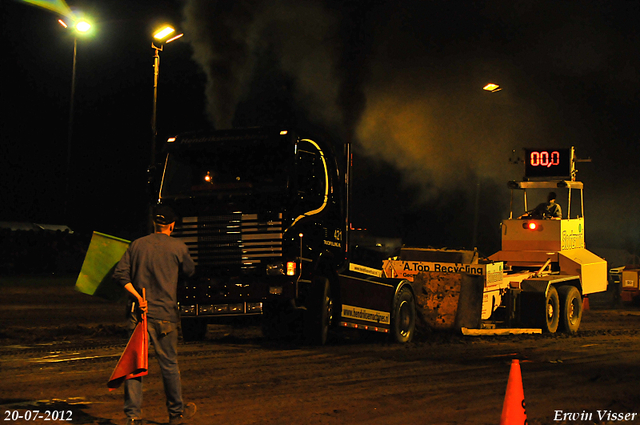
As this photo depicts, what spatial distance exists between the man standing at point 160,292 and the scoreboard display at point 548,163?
524 inches

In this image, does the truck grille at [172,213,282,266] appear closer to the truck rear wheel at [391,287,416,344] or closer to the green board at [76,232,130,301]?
the green board at [76,232,130,301]

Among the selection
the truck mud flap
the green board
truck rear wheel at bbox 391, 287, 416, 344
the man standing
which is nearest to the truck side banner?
the truck mud flap

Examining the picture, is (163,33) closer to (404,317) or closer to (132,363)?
(404,317)

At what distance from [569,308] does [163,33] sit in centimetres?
1116

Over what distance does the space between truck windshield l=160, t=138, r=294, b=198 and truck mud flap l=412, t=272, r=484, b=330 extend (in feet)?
14.3

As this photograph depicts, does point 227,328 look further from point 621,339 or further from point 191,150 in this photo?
point 621,339

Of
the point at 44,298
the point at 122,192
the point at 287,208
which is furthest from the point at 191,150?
the point at 122,192

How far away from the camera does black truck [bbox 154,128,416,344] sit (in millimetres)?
11344

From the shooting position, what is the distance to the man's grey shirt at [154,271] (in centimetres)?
604

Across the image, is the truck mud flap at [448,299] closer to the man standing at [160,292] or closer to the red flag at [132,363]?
the man standing at [160,292]

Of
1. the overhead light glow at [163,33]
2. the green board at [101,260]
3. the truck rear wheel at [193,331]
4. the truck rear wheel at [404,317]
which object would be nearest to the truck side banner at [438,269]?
the truck rear wheel at [404,317]

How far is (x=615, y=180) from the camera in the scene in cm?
3634

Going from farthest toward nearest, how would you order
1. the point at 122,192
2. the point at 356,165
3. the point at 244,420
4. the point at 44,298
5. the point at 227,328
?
the point at 122,192 < the point at 356,165 < the point at 44,298 < the point at 227,328 < the point at 244,420

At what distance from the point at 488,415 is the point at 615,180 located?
32.5 metres
